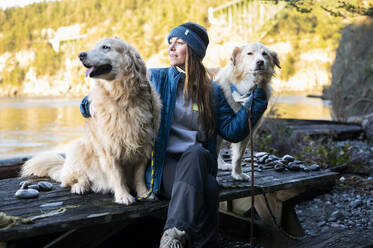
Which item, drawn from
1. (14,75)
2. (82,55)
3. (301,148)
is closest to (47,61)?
(14,75)

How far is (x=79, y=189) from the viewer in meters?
2.20

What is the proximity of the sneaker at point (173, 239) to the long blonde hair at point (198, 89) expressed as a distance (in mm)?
795

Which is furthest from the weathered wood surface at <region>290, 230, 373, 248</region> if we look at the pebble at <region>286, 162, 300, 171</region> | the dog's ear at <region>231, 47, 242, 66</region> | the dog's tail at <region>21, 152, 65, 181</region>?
the dog's tail at <region>21, 152, 65, 181</region>

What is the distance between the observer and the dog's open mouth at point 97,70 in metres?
1.87

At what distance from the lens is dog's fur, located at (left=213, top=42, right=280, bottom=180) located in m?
2.43

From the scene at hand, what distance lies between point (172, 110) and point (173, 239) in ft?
2.91

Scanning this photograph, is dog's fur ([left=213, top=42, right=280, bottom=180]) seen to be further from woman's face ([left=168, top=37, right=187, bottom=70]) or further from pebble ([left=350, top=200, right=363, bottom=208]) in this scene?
pebble ([left=350, top=200, right=363, bottom=208])

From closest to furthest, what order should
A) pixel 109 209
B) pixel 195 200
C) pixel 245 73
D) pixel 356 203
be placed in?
pixel 195 200 → pixel 109 209 → pixel 245 73 → pixel 356 203

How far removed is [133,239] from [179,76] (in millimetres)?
1896

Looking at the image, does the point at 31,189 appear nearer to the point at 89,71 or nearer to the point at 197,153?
the point at 89,71

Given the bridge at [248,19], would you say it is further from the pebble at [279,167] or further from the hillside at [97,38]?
the pebble at [279,167]

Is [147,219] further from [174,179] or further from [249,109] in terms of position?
[249,109]

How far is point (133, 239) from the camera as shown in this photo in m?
3.27

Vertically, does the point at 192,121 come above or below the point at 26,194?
above
